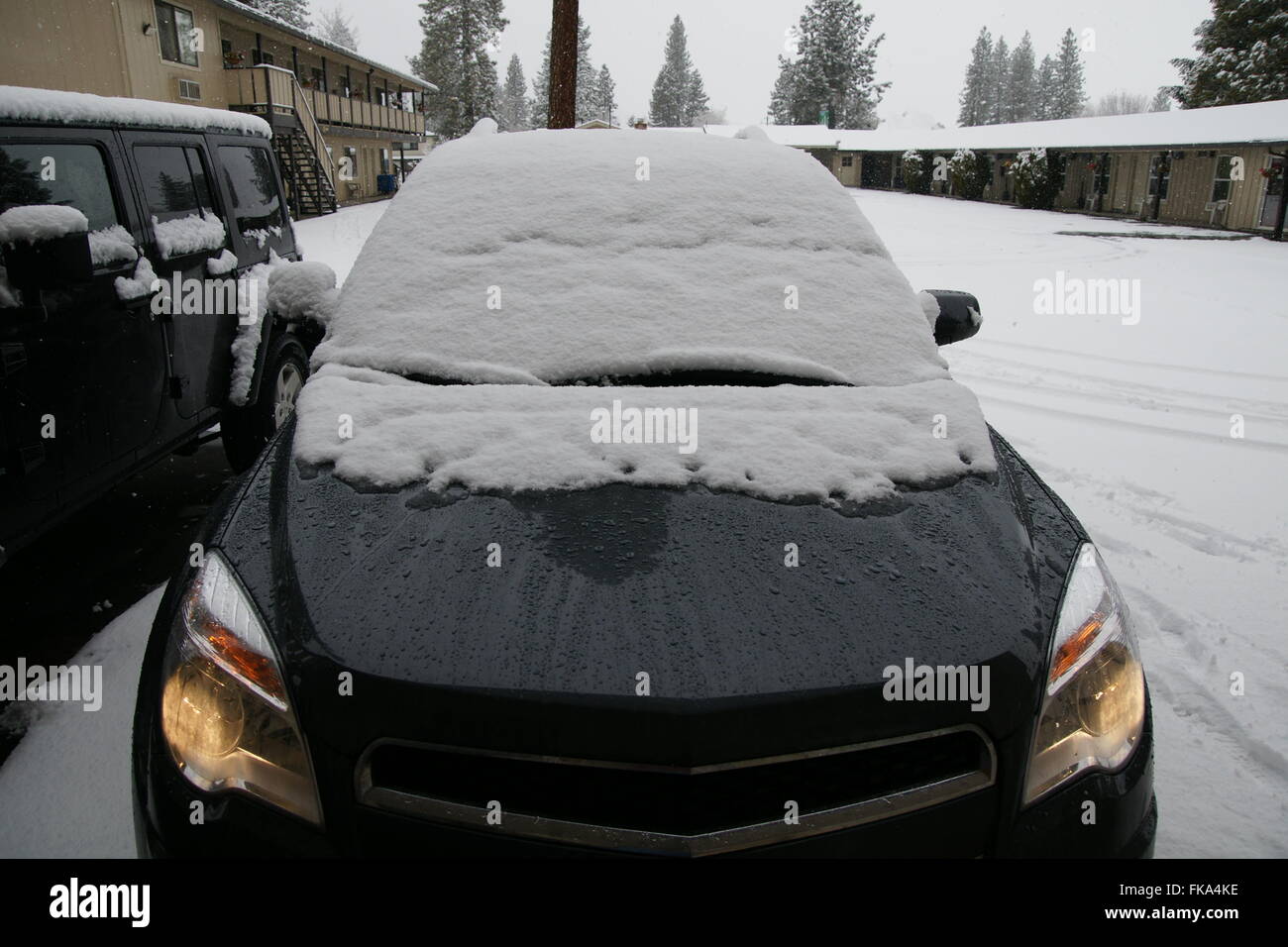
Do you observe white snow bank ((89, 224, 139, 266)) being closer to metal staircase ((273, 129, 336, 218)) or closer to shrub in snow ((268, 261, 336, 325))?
shrub in snow ((268, 261, 336, 325))

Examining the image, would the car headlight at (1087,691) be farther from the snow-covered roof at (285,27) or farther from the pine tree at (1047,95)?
the pine tree at (1047,95)

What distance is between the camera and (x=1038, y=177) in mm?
35562

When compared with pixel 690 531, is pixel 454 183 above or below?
above

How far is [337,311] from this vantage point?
2531 mm

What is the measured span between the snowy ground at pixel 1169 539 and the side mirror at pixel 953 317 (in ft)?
4.95

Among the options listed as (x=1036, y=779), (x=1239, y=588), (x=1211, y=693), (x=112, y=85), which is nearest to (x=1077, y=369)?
(x=1239, y=588)

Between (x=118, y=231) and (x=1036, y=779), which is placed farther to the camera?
(x=118, y=231)

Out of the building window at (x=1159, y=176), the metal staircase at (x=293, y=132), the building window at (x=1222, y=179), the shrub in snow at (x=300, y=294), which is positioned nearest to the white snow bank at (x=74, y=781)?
the shrub in snow at (x=300, y=294)

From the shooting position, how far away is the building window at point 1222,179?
92.7ft

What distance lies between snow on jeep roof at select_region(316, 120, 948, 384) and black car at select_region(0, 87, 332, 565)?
527mm

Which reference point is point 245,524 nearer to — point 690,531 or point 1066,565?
point 690,531

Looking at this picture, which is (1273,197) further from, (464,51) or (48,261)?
(464,51)

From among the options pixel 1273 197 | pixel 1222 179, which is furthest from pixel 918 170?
pixel 1273 197
